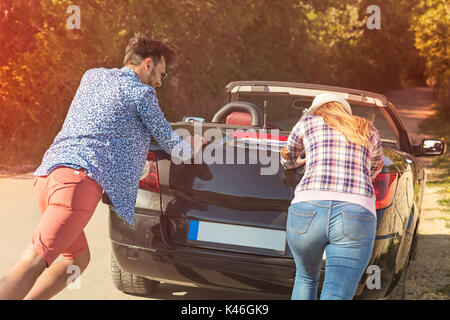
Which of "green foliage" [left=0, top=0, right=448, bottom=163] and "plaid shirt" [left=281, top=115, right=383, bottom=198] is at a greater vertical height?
"green foliage" [left=0, top=0, right=448, bottom=163]

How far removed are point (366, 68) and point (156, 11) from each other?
34.4 m

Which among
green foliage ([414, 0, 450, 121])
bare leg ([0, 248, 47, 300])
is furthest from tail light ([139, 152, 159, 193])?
green foliage ([414, 0, 450, 121])

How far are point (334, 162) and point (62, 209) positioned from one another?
1.38m

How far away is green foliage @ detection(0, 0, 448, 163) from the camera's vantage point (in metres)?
11.7

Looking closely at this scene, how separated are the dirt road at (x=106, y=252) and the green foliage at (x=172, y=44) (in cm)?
187

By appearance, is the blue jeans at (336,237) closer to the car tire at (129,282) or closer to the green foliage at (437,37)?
the car tire at (129,282)

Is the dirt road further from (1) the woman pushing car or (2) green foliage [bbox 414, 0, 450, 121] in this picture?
(2) green foliage [bbox 414, 0, 450, 121]

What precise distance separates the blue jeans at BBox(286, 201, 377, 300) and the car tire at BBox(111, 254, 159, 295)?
180 cm

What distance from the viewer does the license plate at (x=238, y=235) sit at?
154 inches

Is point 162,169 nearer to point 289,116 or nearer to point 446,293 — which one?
point 446,293

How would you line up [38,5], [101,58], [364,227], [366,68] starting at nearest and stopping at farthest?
[364,227], [38,5], [101,58], [366,68]

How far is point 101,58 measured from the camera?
521 inches

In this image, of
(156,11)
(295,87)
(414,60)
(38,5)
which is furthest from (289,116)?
(414,60)

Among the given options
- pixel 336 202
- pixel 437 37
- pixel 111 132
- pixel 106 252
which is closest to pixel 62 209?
pixel 111 132
